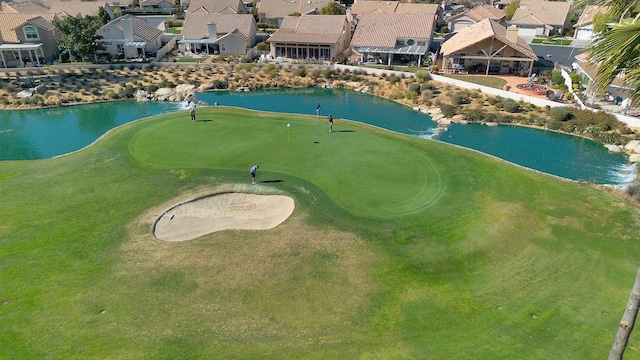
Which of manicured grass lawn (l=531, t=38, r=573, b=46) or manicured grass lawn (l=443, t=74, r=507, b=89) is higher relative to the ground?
manicured grass lawn (l=531, t=38, r=573, b=46)

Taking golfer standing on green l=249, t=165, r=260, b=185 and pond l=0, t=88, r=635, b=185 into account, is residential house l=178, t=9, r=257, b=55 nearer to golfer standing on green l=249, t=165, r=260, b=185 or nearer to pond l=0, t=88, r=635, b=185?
pond l=0, t=88, r=635, b=185

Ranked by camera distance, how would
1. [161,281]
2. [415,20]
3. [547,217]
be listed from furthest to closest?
[415,20] → [547,217] → [161,281]

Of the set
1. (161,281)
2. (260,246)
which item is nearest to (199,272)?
(161,281)

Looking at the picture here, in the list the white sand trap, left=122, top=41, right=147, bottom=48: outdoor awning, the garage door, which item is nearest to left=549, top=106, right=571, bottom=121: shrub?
the white sand trap

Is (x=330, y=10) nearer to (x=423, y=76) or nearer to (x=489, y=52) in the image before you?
(x=423, y=76)

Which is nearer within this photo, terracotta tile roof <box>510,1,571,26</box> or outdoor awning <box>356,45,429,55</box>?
outdoor awning <box>356,45,429,55</box>

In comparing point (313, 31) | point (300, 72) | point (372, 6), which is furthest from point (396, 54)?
point (372, 6)

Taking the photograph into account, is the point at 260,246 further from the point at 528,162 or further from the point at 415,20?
the point at 415,20
